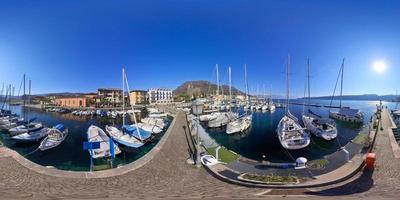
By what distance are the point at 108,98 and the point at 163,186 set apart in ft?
376

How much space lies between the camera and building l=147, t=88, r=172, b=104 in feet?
446

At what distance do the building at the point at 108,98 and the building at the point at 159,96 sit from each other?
61.0ft

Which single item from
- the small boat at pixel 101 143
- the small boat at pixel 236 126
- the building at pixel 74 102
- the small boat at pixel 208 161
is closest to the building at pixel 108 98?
the building at pixel 74 102

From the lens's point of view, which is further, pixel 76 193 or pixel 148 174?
pixel 148 174

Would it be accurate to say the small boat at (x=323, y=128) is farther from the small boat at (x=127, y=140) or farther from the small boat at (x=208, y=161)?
the small boat at (x=208, y=161)

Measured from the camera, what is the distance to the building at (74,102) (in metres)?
120

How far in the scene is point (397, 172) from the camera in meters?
12.3

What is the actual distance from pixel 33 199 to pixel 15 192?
59.9 inches

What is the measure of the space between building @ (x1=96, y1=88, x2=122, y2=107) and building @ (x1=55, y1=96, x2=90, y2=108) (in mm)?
5878

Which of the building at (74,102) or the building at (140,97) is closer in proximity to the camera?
the building at (74,102)

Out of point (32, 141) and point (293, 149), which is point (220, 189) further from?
point (32, 141)

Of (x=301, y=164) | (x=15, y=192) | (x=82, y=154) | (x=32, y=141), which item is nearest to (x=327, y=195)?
(x=301, y=164)

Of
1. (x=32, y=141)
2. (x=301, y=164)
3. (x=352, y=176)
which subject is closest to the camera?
(x=352, y=176)

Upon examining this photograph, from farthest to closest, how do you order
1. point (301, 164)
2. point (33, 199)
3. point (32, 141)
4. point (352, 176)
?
1. point (32, 141)
2. point (301, 164)
3. point (352, 176)
4. point (33, 199)
